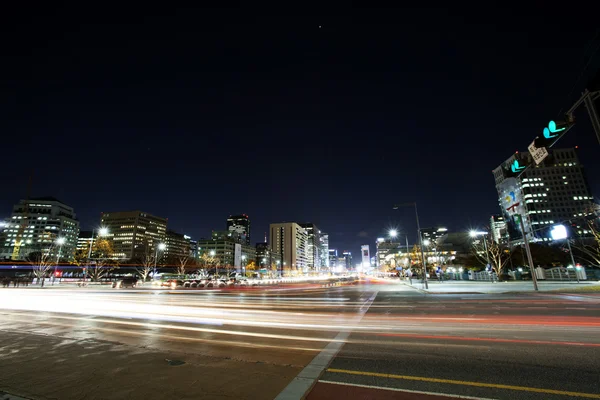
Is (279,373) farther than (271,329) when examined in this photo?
No

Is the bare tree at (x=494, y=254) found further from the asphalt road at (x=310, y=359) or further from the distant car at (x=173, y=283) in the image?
the distant car at (x=173, y=283)

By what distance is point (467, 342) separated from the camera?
8.76 meters

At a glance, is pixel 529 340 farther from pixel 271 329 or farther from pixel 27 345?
pixel 27 345

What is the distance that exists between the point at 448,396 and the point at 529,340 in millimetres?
5667

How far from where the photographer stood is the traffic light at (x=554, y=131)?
868 centimetres

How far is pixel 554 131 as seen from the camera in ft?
28.8

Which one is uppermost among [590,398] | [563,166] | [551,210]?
[563,166]

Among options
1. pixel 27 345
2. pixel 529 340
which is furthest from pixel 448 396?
pixel 27 345

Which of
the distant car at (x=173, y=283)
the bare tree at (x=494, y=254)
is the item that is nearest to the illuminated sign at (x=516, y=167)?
the bare tree at (x=494, y=254)

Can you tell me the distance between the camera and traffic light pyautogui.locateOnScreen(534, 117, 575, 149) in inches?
342

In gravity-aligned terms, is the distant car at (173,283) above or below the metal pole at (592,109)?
below

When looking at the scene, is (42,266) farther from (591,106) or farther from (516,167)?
(591,106)

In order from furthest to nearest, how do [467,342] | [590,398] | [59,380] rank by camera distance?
[467,342], [59,380], [590,398]

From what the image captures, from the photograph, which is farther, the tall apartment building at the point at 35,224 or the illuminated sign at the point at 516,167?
the tall apartment building at the point at 35,224
